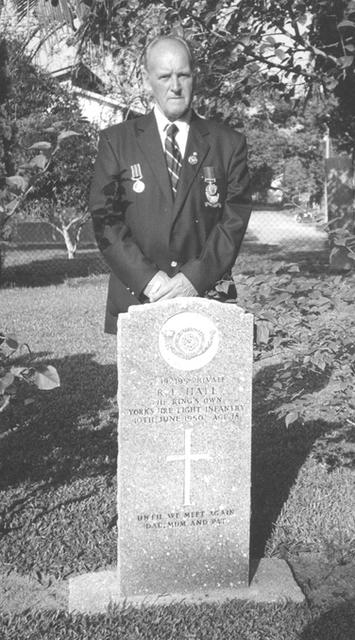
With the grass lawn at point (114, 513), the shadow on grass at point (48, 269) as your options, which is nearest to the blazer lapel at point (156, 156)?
the grass lawn at point (114, 513)

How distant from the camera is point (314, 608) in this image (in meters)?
3.20

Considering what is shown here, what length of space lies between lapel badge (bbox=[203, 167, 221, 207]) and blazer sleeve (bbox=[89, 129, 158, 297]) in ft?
1.32

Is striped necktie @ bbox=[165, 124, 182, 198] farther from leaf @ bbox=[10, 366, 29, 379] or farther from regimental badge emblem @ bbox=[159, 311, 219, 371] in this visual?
leaf @ bbox=[10, 366, 29, 379]

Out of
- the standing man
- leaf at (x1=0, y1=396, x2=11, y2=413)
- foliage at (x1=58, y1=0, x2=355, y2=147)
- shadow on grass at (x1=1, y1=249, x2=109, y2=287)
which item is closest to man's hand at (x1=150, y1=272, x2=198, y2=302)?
the standing man

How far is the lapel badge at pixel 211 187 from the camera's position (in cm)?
336

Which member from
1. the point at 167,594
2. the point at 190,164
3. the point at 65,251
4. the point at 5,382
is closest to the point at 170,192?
the point at 190,164

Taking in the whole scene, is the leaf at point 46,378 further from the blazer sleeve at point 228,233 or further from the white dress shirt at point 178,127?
the white dress shirt at point 178,127

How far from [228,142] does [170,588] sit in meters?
2.10

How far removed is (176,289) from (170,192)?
0.50 metres

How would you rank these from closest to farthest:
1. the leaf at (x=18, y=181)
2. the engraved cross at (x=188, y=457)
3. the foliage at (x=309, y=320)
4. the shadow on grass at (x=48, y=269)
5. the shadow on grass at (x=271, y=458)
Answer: the leaf at (x=18, y=181), the engraved cross at (x=188, y=457), the foliage at (x=309, y=320), the shadow on grass at (x=271, y=458), the shadow on grass at (x=48, y=269)

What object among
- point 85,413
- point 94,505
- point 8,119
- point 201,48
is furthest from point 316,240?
point 94,505

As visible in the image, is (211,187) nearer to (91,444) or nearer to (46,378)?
(46,378)

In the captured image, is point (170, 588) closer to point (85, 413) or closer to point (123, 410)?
point (123, 410)

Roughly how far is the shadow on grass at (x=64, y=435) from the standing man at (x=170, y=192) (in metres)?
1.69
